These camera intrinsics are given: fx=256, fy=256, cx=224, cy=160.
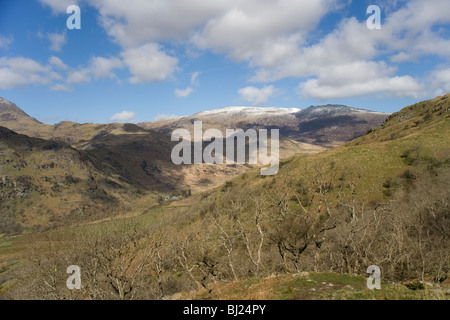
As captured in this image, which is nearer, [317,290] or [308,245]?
[317,290]

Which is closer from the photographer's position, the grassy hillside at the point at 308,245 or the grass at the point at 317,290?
the grass at the point at 317,290

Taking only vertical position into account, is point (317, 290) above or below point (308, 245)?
above

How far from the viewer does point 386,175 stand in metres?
60.5

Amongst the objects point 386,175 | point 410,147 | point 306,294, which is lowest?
point 306,294

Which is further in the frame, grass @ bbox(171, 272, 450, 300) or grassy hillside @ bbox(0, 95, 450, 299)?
grassy hillside @ bbox(0, 95, 450, 299)

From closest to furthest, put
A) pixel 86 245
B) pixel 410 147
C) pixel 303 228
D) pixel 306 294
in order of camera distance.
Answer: pixel 306 294 → pixel 303 228 → pixel 86 245 → pixel 410 147

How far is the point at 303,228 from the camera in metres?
30.0
